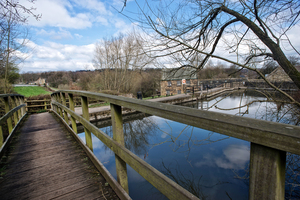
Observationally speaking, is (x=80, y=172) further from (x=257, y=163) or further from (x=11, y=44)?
(x=11, y=44)

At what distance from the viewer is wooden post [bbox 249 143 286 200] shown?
1.86 ft

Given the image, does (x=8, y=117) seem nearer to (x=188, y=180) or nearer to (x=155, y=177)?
(x=155, y=177)

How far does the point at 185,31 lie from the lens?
3271 mm

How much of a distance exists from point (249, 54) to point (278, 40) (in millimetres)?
502

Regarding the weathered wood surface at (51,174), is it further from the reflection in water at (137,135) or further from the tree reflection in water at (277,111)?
the reflection in water at (137,135)

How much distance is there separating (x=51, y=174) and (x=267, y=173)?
2421 mm

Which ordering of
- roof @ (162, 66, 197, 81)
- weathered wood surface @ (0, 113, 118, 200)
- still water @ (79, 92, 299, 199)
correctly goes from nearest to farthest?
weathered wood surface @ (0, 113, 118, 200) → roof @ (162, 66, 197, 81) → still water @ (79, 92, 299, 199)

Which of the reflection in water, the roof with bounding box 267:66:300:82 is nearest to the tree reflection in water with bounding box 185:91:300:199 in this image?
the roof with bounding box 267:66:300:82

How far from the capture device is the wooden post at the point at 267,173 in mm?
567

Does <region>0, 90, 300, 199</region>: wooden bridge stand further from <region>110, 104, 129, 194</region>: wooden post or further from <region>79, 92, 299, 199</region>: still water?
<region>79, 92, 299, 199</region>: still water

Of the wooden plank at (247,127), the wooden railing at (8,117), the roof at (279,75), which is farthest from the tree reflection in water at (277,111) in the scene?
the wooden railing at (8,117)

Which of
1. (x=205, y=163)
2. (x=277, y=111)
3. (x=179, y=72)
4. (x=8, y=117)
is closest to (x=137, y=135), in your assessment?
(x=205, y=163)

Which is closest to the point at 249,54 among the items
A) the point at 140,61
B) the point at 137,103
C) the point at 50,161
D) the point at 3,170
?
the point at 140,61

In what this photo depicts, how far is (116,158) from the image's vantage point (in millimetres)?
1666
